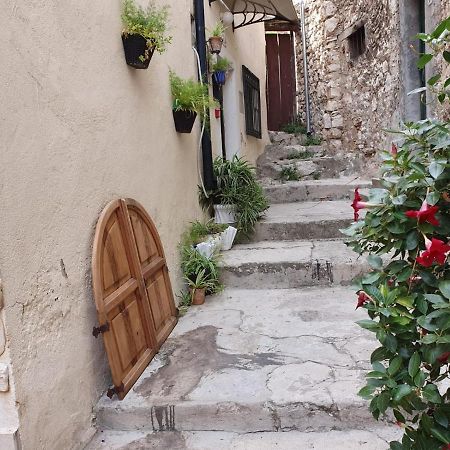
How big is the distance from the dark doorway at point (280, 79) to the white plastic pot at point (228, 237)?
5.93 metres

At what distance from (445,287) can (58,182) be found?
4.94ft

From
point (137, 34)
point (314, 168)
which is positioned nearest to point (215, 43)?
point (137, 34)

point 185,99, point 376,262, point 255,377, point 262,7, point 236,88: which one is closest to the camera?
point 376,262

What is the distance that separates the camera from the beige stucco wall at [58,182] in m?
1.62

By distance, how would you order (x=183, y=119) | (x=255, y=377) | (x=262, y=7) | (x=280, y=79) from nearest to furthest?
(x=255, y=377) < (x=183, y=119) < (x=262, y=7) < (x=280, y=79)

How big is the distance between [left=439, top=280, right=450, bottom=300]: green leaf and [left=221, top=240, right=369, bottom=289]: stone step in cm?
247

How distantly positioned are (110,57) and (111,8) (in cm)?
28

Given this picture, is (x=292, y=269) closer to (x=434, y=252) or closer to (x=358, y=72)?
(x=434, y=252)

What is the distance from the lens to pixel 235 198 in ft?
14.8

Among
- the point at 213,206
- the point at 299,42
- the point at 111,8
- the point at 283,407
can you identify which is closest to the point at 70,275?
the point at 283,407

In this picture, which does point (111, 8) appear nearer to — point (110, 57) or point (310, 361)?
point (110, 57)

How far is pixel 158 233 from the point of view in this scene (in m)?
3.06

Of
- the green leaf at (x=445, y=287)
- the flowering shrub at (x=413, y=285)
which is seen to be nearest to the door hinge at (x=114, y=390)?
the flowering shrub at (x=413, y=285)

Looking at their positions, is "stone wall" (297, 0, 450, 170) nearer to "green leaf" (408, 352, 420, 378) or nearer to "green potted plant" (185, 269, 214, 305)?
"green potted plant" (185, 269, 214, 305)
